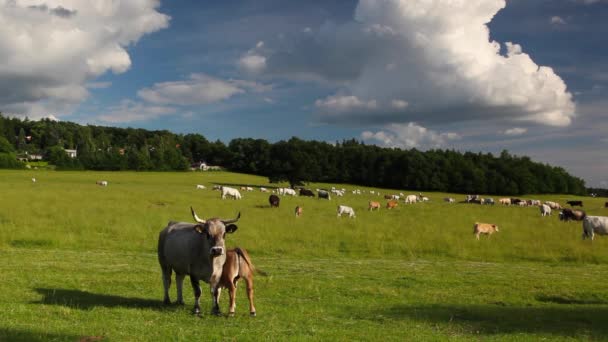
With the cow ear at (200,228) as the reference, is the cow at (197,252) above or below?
below

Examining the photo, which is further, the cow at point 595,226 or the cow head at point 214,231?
the cow at point 595,226

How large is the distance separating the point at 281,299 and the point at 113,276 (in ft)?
17.1

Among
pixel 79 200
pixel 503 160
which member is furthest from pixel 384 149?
pixel 79 200

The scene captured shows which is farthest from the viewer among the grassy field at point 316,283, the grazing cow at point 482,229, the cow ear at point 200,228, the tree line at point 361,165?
the tree line at point 361,165

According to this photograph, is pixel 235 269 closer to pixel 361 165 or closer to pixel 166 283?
pixel 166 283

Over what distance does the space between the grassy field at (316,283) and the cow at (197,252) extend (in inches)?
22.4

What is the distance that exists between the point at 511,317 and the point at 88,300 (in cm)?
928

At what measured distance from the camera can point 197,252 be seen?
10227 millimetres

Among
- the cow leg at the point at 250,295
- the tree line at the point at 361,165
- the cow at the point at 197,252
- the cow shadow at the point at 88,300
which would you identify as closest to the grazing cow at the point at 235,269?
the cow leg at the point at 250,295

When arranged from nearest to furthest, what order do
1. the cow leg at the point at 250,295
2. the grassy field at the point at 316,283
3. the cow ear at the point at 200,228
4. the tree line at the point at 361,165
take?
the grassy field at the point at 316,283, the cow leg at the point at 250,295, the cow ear at the point at 200,228, the tree line at the point at 361,165

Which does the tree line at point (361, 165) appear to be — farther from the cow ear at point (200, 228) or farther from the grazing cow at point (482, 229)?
the cow ear at point (200, 228)

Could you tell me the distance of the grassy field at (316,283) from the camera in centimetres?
877

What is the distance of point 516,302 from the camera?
12719mm

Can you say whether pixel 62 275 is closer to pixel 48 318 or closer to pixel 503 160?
pixel 48 318
